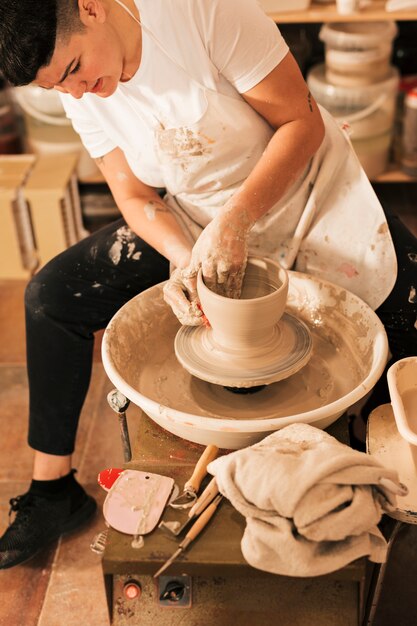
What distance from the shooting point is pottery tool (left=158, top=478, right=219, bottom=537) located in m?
1.04

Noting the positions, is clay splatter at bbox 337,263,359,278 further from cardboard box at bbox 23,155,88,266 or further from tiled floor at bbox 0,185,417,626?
cardboard box at bbox 23,155,88,266

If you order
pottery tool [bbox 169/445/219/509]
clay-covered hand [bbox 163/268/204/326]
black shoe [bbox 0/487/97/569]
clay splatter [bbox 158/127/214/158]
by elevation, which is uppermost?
clay splatter [bbox 158/127/214/158]

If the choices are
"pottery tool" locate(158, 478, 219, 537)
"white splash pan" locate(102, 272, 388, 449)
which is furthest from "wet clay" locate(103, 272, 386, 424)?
"pottery tool" locate(158, 478, 219, 537)

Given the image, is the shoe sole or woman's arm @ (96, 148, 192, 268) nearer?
woman's arm @ (96, 148, 192, 268)

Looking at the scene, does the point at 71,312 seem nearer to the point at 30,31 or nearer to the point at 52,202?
the point at 30,31

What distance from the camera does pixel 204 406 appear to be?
134 centimetres

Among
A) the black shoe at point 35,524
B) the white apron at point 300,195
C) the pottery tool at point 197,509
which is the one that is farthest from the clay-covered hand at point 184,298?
the black shoe at point 35,524

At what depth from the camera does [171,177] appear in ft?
5.11

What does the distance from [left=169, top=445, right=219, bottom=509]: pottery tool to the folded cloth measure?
75 millimetres

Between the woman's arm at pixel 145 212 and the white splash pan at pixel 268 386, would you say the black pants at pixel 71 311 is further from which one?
the white splash pan at pixel 268 386

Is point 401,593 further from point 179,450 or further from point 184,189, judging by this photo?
point 184,189

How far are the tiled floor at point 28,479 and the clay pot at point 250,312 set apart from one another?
65 centimetres

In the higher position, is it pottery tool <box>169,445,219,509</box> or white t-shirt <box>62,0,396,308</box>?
white t-shirt <box>62,0,396,308</box>

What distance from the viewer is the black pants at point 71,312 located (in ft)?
5.28
